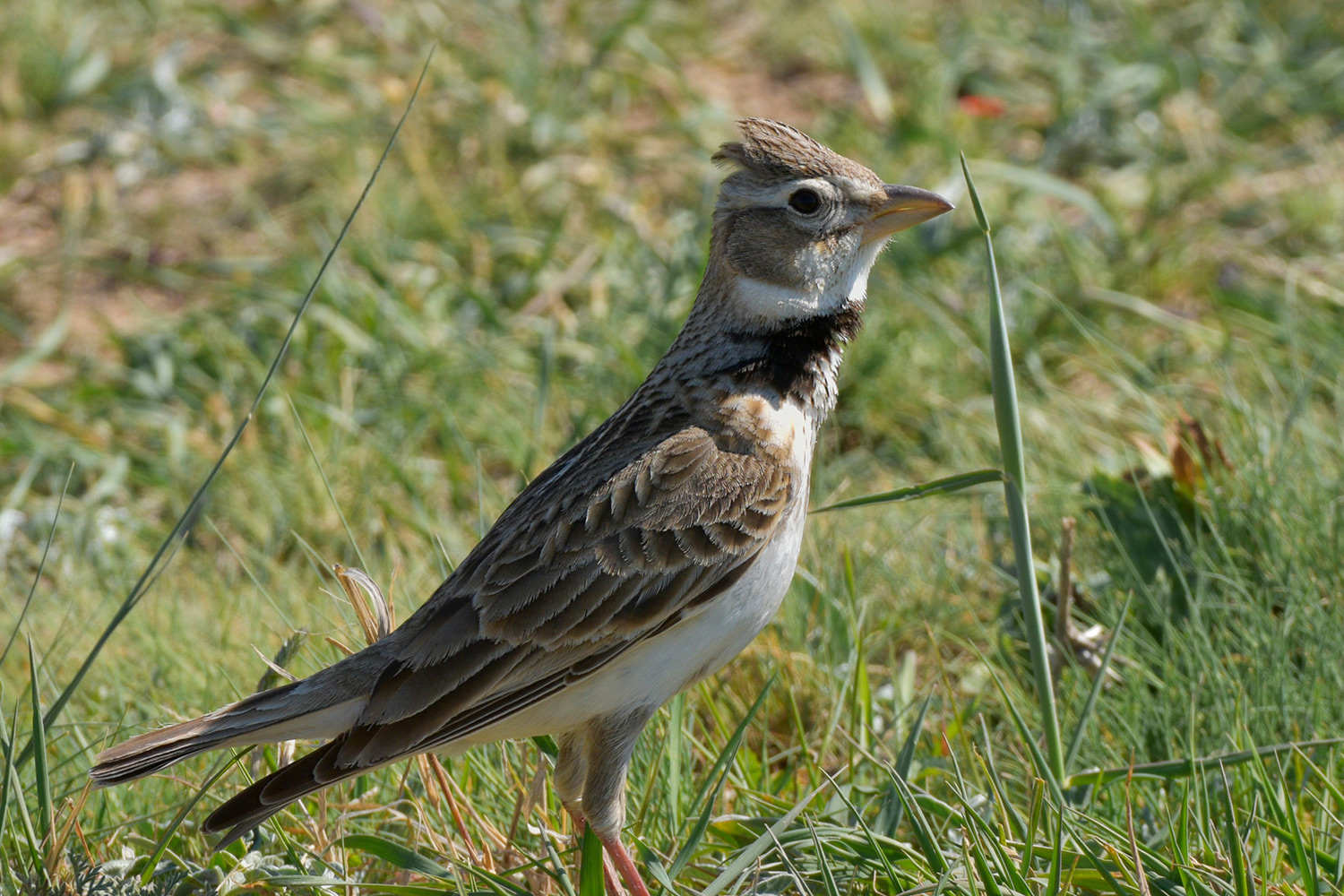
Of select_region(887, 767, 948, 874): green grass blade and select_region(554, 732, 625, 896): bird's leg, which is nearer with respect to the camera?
select_region(887, 767, 948, 874): green grass blade

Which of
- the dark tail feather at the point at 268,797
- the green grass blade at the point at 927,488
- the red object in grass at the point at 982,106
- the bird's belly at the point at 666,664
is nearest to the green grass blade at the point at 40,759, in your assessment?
the dark tail feather at the point at 268,797

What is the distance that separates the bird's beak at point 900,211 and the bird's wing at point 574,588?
69cm

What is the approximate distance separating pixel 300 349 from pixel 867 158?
292cm

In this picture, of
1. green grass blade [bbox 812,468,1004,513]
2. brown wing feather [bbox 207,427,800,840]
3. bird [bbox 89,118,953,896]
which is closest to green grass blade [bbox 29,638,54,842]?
bird [bbox 89,118,953,896]

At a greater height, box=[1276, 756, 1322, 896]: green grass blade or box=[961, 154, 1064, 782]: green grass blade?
box=[961, 154, 1064, 782]: green grass blade

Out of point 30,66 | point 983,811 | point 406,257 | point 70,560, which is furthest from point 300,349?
point 983,811

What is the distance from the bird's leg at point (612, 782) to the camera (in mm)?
3311

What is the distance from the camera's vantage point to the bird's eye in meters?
3.72

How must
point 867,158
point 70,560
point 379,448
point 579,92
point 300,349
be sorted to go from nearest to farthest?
point 70,560 → point 379,448 → point 300,349 → point 867,158 → point 579,92

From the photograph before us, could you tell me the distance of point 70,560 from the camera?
5301mm

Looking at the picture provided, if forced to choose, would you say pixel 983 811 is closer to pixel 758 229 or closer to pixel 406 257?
pixel 758 229

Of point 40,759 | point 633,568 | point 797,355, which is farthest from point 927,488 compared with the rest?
point 40,759

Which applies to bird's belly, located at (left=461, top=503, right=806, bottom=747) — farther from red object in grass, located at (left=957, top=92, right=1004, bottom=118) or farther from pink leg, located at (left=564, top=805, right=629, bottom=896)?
red object in grass, located at (left=957, top=92, right=1004, bottom=118)

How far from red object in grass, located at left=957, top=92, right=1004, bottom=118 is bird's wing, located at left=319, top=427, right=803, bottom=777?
461 cm
